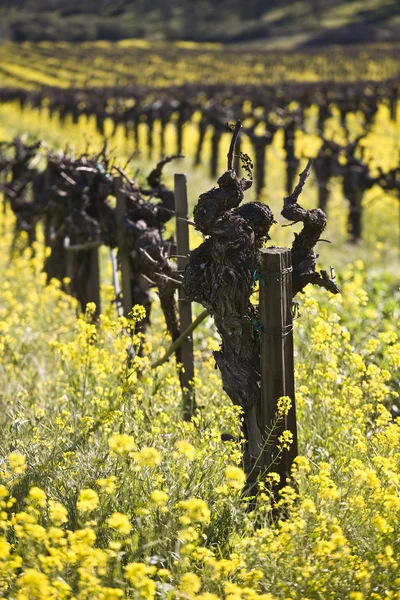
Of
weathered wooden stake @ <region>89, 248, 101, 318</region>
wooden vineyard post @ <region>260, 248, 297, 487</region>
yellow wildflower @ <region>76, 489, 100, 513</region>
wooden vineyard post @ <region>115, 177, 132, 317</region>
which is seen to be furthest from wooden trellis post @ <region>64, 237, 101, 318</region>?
yellow wildflower @ <region>76, 489, 100, 513</region>

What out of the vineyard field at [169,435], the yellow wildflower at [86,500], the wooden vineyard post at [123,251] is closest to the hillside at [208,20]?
the vineyard field at [169,435]

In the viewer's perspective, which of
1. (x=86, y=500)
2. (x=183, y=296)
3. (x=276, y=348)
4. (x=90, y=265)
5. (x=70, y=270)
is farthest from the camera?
(x=70, y=270)

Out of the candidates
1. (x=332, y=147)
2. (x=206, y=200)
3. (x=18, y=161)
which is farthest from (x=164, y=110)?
(x=206, y=200)

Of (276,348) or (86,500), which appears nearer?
(86,500)

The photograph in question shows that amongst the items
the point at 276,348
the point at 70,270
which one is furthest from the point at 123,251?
the point at 276,348

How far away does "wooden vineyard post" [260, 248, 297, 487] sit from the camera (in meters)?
3.82

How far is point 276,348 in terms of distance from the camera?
12.7ft

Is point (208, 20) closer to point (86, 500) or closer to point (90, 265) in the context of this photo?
point (90, 265)

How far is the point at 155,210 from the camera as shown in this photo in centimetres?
587

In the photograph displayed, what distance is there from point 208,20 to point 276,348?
404 ft

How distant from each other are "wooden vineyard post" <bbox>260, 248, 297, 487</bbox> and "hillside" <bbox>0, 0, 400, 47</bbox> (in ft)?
295

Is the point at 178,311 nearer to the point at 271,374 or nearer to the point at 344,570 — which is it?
the point at 271,374

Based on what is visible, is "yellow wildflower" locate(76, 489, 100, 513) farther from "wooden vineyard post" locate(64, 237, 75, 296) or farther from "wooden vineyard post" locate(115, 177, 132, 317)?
"wooden vineyard post" locate(64, 237, 75, 296)

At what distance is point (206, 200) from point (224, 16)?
4782 inches
